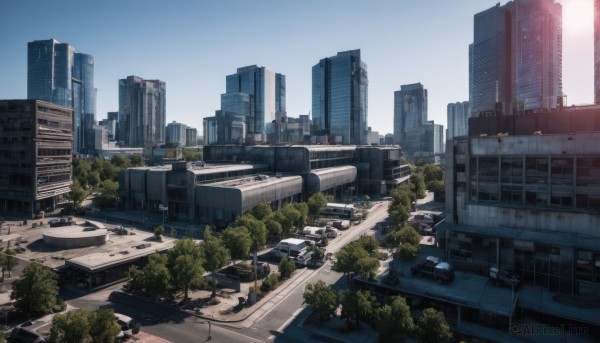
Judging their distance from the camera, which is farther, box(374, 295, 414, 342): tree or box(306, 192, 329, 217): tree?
box(306, 192, 329, 217): tree

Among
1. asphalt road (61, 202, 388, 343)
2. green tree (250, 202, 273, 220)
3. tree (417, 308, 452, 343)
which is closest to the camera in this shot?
tree (417, 308, 452, 343)

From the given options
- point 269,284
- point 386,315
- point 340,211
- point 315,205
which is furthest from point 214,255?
point 340,211

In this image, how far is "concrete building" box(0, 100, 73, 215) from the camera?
333ft

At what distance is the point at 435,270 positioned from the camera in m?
47.1

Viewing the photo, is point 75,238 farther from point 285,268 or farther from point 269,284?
point 285,268

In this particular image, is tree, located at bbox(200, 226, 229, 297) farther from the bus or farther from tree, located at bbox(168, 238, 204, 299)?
the bus

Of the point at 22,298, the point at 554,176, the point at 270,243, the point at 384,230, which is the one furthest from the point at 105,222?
the point at 554,176

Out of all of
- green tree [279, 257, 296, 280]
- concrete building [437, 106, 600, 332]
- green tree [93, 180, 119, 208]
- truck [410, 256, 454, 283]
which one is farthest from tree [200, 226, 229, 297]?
green tree [93, 180, 119, 208]

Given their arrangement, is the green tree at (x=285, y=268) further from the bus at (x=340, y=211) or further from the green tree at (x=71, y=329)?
the bus at (x=340, y=211)

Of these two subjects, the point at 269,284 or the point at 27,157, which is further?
the point at 27,157

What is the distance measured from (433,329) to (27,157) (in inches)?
4382

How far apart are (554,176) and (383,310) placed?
31.4 m

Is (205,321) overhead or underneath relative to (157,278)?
underneath

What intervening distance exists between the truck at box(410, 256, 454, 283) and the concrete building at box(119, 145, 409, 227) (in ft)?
140
